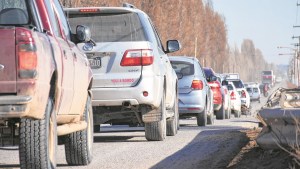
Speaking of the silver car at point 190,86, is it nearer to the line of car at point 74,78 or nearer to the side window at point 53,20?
the line of car at point 74,78

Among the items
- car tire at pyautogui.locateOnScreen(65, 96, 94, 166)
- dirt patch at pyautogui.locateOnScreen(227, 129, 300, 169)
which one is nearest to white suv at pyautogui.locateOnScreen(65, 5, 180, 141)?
dirt patch at pyautogui.locateOnScreen(227, 129, 300, 169)

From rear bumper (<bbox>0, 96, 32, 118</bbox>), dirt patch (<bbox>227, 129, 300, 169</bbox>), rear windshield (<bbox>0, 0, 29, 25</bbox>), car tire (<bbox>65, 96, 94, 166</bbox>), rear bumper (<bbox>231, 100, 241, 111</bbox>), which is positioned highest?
rear windshield (<bbox>0, 0, 29, 25</bbox>)

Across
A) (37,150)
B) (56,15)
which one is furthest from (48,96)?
(56,15)

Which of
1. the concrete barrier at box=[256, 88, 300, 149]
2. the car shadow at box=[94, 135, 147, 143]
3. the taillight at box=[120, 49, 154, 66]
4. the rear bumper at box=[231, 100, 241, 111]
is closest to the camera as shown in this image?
the concrete barrier at box=[256, 88, 300, 149]

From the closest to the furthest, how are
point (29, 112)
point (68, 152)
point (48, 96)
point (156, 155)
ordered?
point (29, 112), point (48, 96), point (68, 152), point (156, 155)

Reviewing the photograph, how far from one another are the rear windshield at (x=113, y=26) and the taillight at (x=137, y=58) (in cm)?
32

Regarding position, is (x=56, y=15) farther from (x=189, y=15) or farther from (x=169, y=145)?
(x=189, y=15)

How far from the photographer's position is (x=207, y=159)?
1196 cm

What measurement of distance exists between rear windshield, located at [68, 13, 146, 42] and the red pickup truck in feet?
12.0

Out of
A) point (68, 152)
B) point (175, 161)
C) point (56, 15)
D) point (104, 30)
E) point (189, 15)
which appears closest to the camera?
point (56, 15)

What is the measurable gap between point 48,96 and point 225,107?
74.1 feet

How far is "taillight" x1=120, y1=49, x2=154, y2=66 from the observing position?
13875mm

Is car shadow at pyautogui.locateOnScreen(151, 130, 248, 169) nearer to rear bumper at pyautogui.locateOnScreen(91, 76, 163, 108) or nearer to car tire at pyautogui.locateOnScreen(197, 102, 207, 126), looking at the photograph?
rear bumper at pyautogui.locateOnScreen(91, 76, 163, 108)

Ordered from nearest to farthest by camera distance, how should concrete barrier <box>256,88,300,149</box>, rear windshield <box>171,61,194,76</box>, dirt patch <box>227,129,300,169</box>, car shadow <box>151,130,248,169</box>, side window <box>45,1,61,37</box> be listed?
side window <box>45,1,61,37</box>
dirt patch <box>227,129,300,169</box>
concrete barrier <box>256,88,300,149</box>
car shadow <box>151,130,248,169</box>
rear windshield <box>171,61,194,76</box>
